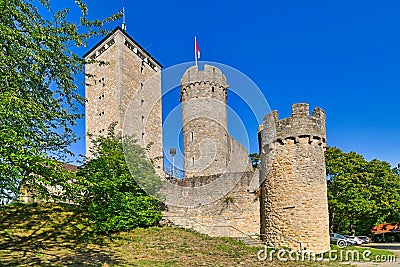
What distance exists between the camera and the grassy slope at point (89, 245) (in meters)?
9.96

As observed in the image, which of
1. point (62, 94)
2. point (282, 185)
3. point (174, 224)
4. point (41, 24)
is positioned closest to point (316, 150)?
point (282, 185)

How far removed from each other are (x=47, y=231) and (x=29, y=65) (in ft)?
25.4

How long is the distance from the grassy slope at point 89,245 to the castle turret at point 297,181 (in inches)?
66.9

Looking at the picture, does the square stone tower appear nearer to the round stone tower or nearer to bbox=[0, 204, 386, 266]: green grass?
the round stone tower

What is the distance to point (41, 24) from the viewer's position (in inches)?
317

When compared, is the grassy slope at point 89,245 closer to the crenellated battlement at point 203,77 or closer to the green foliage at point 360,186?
the green foliage at point 360,186

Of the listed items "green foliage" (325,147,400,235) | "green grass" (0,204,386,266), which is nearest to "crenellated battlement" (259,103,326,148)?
"green grass" (0,204,386,266)

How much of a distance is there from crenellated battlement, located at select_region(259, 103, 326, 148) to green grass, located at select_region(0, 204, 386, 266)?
4.89m

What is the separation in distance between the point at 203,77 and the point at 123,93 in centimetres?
1059

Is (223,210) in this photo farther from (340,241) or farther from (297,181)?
(340,241)

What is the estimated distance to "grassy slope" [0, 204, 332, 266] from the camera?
9.96 m

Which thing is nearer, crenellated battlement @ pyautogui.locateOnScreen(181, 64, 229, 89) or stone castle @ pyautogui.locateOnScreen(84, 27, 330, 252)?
stone castle @ pyautogui.locateOnScreen(84, 27, 330, 252)

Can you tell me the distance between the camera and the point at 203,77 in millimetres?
23672

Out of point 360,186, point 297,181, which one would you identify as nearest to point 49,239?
point 297,181
